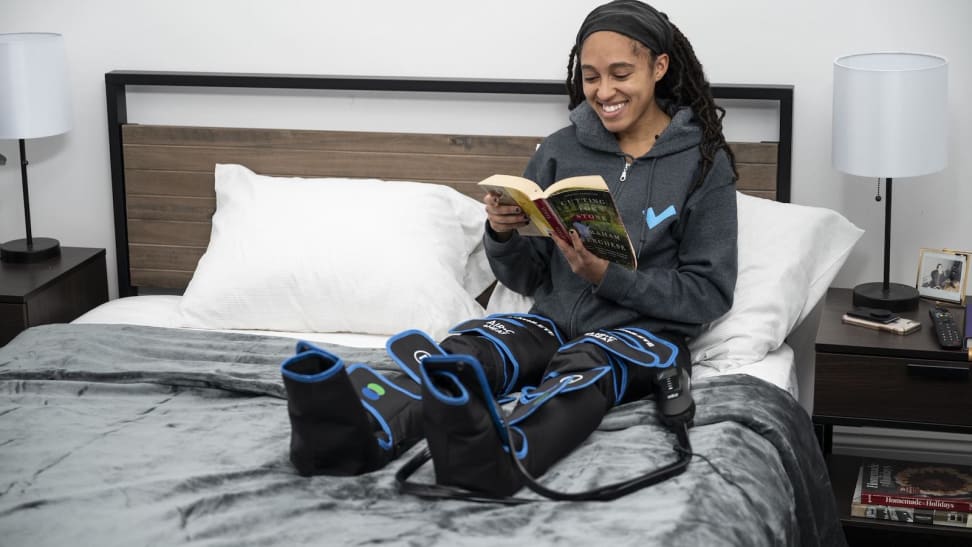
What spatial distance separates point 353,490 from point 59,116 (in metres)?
1.63

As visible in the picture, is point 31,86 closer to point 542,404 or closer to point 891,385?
point 542,404

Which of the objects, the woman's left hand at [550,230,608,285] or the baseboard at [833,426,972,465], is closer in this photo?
the woman's left hand at [550,230,608,285]

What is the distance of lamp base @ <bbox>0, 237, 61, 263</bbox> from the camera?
2.87 m

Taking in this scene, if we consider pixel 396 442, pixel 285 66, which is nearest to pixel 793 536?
pixel 396 442

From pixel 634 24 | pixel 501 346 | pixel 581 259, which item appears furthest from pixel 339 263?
pixel 634 24

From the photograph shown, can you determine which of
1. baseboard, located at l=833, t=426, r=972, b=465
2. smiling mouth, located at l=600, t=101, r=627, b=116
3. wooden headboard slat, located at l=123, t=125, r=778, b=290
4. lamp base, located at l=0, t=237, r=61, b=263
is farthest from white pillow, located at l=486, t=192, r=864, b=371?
lamp base, located at l=0, t=237, r=61, b=263

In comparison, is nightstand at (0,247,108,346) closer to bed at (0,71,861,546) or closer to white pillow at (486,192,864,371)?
bed at (0,71,861,546)

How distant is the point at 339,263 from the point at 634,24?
2.74 feet

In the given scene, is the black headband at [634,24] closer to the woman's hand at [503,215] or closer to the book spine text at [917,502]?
the woman's hand at [503,215]

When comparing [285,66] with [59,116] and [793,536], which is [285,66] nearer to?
[59,116]

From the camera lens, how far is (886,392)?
7.50 feet

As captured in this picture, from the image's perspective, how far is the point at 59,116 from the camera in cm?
282

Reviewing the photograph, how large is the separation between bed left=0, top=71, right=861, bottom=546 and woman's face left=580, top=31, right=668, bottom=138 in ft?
1.37

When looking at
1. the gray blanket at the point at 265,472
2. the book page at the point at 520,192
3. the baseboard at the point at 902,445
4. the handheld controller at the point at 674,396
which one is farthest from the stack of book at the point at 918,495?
the book page at the point at 520,192
